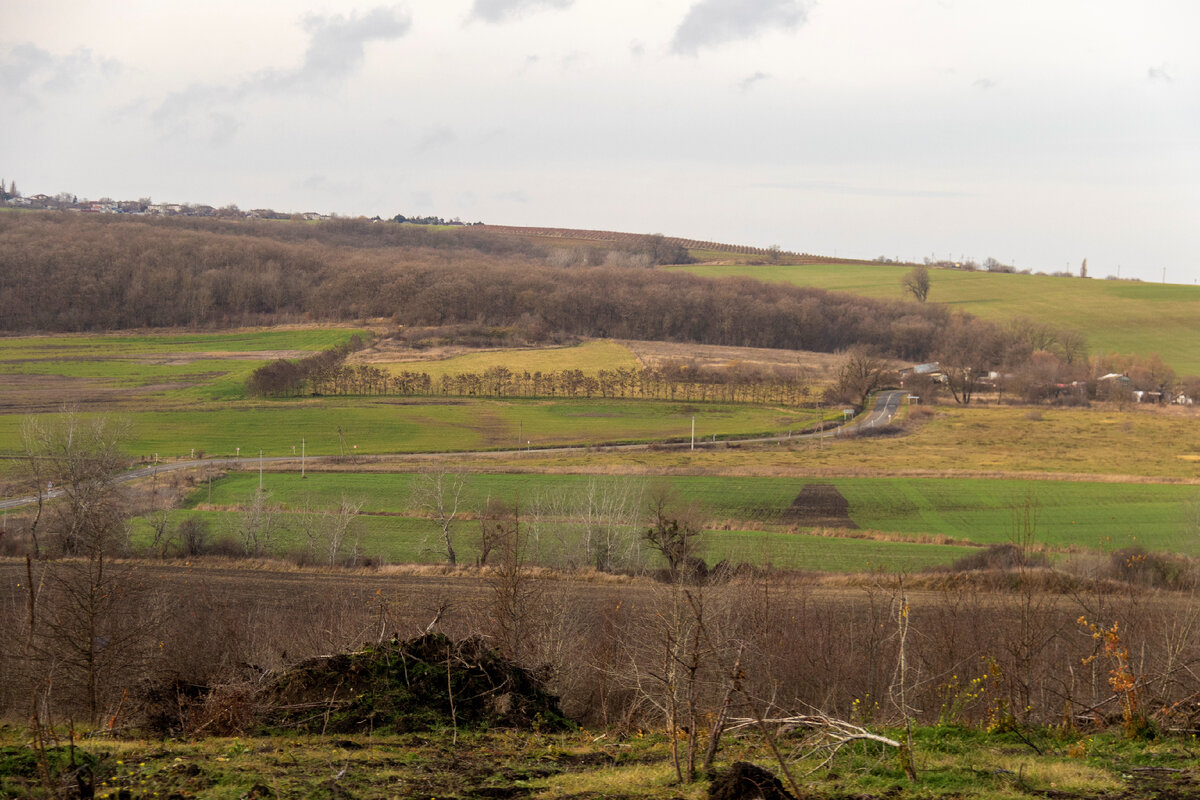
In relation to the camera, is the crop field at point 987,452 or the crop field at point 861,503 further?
the crop field at point 987,452

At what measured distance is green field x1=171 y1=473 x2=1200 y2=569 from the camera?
44.0 meters

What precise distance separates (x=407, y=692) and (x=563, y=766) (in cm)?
304

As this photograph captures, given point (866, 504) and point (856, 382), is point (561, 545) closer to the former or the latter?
point (866, 504)

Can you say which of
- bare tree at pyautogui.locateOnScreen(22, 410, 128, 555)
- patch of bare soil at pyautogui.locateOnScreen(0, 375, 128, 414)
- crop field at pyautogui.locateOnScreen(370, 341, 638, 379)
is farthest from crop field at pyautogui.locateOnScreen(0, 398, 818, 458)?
crop field at pyautogui.locateOnScreen(370, 341, 638, 379)

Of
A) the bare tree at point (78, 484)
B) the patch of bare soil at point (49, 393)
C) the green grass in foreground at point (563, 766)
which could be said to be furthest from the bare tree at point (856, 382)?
the green grass in foreground at point (563, 766)

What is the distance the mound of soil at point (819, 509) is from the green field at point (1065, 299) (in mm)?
81986

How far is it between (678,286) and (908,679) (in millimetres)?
137898

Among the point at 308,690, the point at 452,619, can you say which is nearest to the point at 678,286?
the point at 452,619

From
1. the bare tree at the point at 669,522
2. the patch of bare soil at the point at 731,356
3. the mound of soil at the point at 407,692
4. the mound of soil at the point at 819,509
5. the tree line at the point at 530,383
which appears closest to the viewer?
the mound of soil at the point at 407,692

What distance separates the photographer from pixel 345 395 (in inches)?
3497

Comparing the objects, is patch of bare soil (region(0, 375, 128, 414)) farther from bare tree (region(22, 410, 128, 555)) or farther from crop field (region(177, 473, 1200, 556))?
crop field (region(177, 473, 1200, 556))

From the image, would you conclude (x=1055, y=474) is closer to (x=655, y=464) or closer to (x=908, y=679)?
(x=655, y=464)

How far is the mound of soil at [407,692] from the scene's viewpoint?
37.7 feet

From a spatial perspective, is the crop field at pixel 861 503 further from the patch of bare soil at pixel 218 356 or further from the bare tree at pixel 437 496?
the patch of bare soil at pixel 218 356
